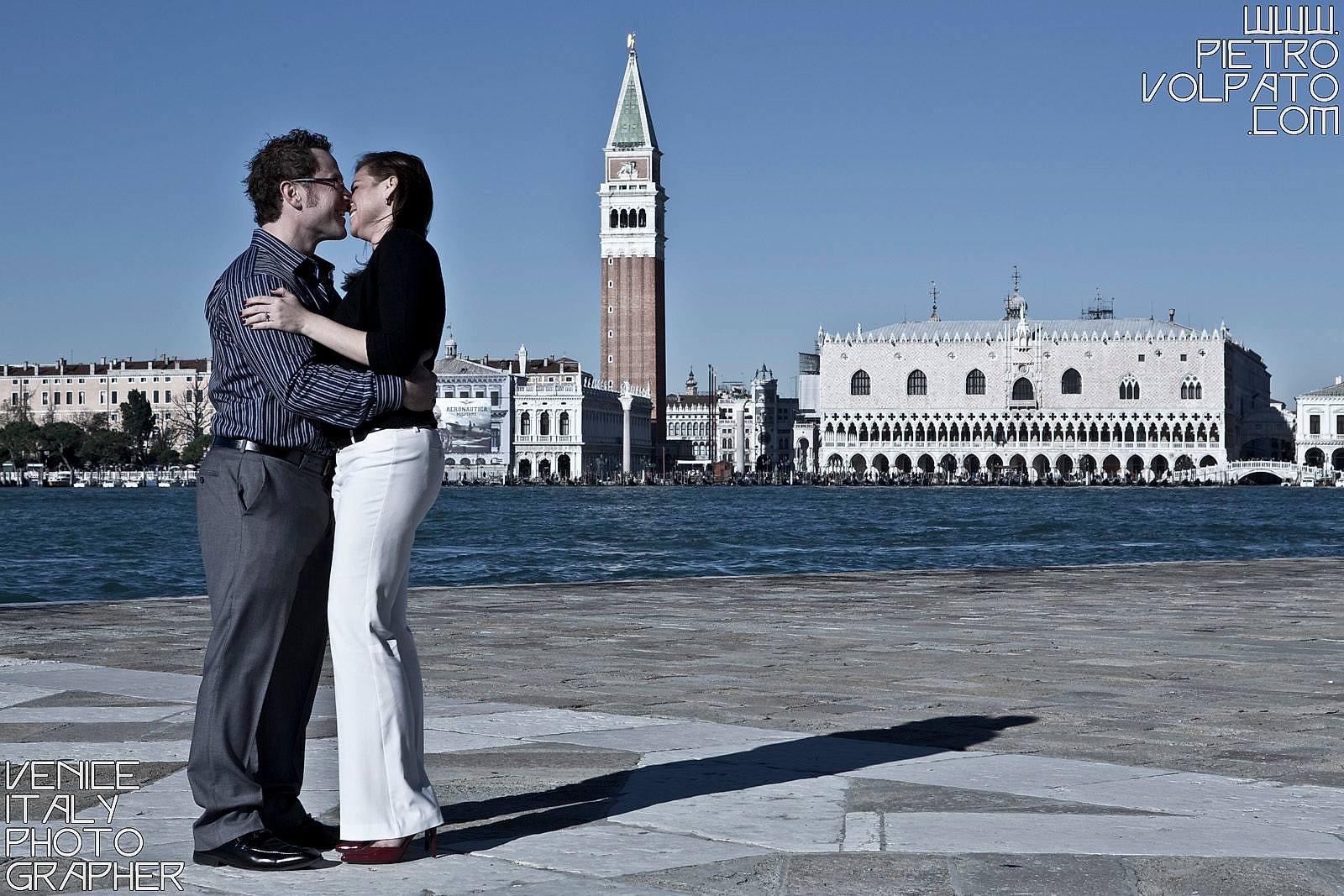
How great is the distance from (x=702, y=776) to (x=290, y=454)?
1.25 metres

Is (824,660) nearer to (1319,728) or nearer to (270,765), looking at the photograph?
(1319,728)

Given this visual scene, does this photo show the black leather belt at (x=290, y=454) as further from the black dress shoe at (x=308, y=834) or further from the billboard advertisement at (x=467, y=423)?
the billboard advertisement at (x=467, y=423)


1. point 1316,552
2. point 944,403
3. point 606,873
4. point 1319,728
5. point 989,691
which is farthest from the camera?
point 944,403

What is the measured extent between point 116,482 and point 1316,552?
9270cm

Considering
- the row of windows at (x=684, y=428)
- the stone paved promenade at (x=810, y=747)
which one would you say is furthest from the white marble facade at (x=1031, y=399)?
the stone paved promenade at (x=810, y=747)

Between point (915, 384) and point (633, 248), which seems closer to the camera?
point (915, 384)

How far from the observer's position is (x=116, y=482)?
106 meters

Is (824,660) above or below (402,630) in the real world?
below

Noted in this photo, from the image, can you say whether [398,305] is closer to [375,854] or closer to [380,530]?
[380,530]

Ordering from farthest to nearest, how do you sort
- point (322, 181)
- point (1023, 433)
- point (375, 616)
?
point (1023, 433) < point (322, 181) < point (375, 616)

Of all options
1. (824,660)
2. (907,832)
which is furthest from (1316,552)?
(907,832)

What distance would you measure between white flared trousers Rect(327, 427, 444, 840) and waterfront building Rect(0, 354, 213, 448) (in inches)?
4777

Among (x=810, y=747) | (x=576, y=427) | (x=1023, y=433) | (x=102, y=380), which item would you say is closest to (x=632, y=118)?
(x=576, y=427)

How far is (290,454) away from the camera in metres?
3.28
